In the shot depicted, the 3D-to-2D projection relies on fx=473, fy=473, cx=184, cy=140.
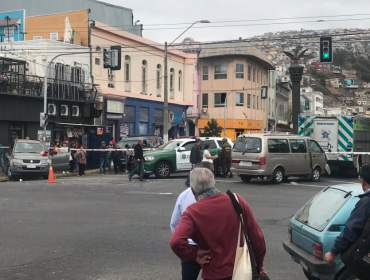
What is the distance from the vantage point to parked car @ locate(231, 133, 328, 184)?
1769 centimetres

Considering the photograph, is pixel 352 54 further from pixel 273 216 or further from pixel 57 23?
pixel 273 216

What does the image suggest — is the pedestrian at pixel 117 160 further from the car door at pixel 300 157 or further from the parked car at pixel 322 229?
the parked car at pixel 322 229

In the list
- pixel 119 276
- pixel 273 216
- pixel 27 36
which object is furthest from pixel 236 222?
pixel 27 36

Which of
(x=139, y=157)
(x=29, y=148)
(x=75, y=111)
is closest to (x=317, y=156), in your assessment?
(x=139, y=157)

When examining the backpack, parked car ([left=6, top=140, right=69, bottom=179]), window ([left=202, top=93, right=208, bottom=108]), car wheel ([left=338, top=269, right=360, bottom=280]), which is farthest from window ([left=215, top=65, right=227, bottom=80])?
the backpack

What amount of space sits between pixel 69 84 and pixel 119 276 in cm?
2771

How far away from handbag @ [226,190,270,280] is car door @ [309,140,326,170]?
15979 mm

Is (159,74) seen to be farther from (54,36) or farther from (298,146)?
(298,146)

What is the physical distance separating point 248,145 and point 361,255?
46.7ft

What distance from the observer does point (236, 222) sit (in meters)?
3.84

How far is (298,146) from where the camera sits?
1877 centimetres

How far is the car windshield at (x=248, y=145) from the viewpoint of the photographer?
17.8 metres

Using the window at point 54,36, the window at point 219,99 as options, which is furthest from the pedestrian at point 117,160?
the window at point 219,99

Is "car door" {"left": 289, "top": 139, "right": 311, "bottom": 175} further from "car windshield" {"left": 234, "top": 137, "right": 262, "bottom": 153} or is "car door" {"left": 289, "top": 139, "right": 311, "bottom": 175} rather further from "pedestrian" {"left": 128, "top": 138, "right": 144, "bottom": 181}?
"pedestrian" {"left": 128, "top": 138, "right": 144, "bottom": 181}
